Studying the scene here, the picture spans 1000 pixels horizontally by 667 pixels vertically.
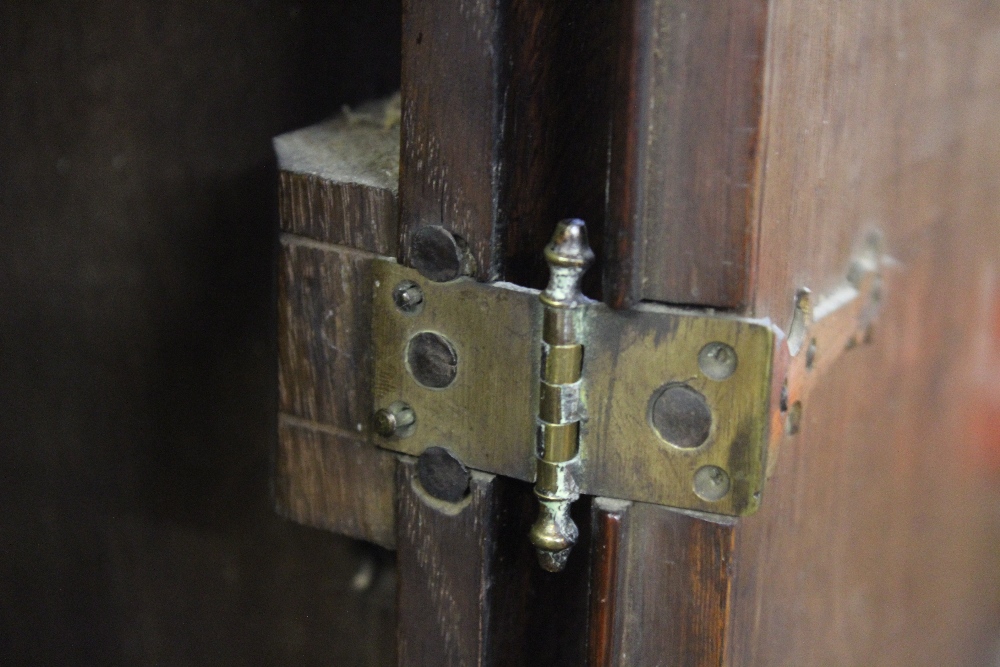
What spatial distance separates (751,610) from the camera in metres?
0.54

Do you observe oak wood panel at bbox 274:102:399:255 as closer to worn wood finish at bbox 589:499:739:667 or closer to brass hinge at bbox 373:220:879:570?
brass hinge at bbox 373:220:879:570

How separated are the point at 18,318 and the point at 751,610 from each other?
0.44m

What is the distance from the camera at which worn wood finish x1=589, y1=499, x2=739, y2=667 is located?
0.50 metres

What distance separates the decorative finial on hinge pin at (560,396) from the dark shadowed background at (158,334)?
21 centimetres

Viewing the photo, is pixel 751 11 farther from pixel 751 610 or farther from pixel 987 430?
pixel 987 430

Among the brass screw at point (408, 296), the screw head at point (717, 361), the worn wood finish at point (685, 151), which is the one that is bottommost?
the screw head at point (717, 361)

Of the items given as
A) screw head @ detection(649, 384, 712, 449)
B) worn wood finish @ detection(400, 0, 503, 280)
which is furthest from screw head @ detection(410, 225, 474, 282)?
screw head @ detection(649, 384, 712, 449)

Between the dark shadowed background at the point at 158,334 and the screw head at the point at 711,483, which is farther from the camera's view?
the dark shadowed background at the point at 158,334

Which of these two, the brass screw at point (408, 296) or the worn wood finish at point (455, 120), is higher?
the worn wood finish at point (455, 120)

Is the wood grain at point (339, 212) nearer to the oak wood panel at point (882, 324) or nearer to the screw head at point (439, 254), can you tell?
the screw head at point (439, 254)

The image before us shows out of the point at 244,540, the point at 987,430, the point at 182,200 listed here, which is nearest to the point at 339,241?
the point at 182,200

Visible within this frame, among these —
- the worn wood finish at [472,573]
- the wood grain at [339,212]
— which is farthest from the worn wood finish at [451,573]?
the wood grain at [339,212]

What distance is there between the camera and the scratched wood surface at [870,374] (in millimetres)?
511

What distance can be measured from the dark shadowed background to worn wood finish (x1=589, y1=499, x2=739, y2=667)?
21 cm
